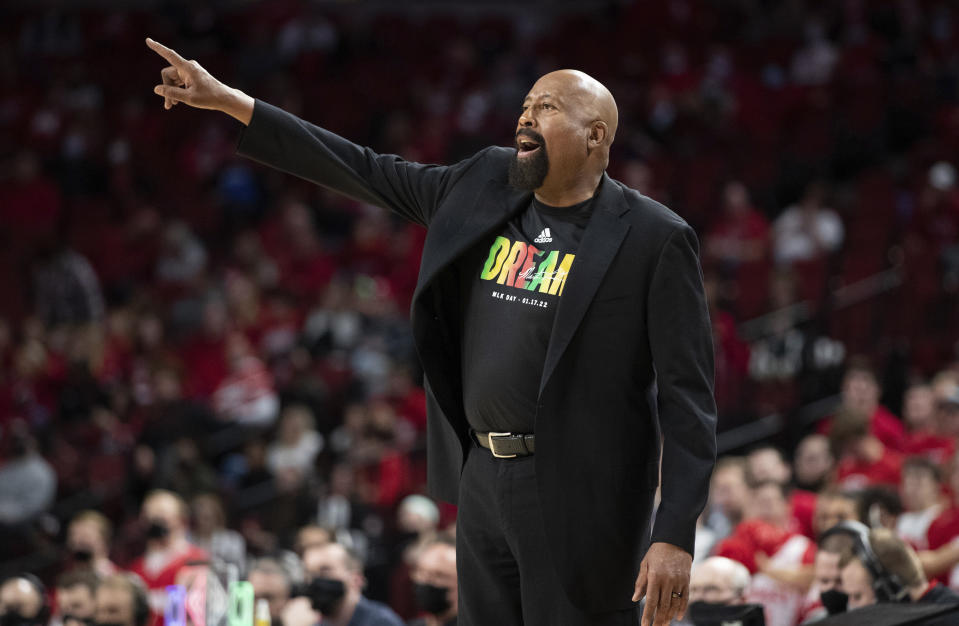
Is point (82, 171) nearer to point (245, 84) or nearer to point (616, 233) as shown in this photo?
point (245, 84)

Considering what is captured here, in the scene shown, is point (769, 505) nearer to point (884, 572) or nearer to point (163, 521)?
point (884, 572)

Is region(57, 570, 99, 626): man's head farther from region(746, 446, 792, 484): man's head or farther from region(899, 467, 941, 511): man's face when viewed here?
region(899, 467, 941, 511): man's face

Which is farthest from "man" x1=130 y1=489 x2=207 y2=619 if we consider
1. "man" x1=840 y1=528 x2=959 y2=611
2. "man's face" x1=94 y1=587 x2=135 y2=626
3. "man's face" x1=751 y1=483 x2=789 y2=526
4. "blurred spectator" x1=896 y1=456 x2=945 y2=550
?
"man" x1=840 y1=528 x2=959 y2=611

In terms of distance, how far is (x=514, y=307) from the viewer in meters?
2.61

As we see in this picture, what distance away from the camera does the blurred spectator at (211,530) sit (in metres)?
6.92

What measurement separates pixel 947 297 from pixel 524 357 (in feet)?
19.4

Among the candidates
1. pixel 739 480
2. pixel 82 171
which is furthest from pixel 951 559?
pixel 82 171

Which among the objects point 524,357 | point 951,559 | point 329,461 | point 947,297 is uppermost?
point 947,297

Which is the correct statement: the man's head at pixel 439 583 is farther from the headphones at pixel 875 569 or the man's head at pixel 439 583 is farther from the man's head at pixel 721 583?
the headphones at pixel 875 569

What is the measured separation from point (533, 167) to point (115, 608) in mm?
2997

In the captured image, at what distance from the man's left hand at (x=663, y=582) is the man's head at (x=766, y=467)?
343 cm

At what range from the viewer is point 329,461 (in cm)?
786

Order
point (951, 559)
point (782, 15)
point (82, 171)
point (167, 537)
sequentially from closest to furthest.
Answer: point (951, 559), point (167, 537), point (82, 171), point (782, 15)

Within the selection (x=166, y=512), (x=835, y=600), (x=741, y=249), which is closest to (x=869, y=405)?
(x=741, y=249)
